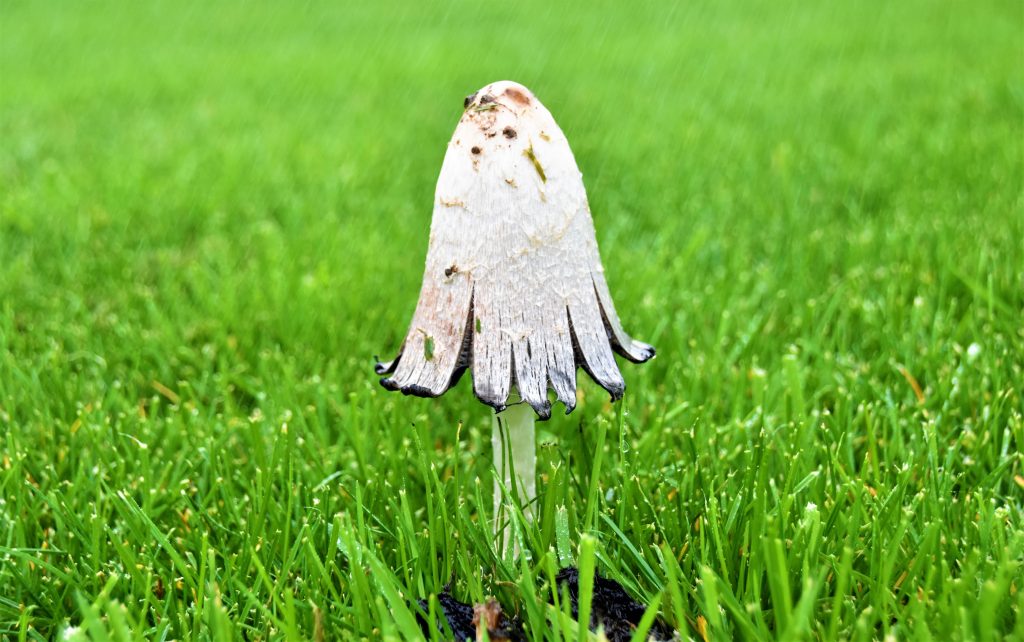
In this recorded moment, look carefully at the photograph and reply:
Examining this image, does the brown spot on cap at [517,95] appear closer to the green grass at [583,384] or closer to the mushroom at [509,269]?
the mushroom at [509,269]

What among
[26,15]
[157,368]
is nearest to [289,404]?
[157,368]

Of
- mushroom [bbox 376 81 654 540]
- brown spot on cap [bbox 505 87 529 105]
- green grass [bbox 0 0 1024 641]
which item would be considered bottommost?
green grass [bbox 0 0 1024 641]

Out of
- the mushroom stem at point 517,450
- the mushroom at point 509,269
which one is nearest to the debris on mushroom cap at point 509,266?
the mushroom at point 509,269

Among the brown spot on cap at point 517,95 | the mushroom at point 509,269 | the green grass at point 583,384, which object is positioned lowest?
the green grass at point 583,384

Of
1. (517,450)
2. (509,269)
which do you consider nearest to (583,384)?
(517,450)

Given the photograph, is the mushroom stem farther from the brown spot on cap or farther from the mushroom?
the brown spot on cap

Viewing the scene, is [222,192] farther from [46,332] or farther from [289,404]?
[289,404]

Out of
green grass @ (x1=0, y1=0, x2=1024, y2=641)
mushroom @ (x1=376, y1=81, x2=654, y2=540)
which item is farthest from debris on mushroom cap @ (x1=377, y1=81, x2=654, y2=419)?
green grass @ (x1=0, y1=0, x2=1024, y2=641)
